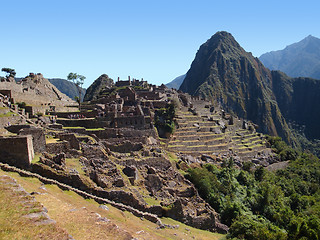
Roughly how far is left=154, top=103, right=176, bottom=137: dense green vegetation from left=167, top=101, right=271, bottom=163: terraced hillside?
205cm

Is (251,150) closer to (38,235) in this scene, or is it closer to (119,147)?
(119,147)

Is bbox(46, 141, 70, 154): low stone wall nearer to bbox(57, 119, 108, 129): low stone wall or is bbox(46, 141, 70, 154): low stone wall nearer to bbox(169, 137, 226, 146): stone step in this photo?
bbox(57, 119, 108, 129): low stone wall

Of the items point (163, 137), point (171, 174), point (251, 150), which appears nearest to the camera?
point (171, 174)

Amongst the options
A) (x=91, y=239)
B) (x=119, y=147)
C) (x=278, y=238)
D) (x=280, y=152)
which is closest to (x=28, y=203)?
(x=91, y=239)

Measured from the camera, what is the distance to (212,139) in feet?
196

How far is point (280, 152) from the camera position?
78438 millimetres

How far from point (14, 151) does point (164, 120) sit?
33.9m

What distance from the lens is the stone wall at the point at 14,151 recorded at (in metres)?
20.9

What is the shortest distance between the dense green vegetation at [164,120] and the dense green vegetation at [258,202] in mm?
10635

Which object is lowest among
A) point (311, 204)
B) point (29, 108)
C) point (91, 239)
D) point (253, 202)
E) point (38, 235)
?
point (311, 204)

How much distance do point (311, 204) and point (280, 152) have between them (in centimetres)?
2962

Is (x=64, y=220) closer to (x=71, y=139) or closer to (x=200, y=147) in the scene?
(x=71, y=139)

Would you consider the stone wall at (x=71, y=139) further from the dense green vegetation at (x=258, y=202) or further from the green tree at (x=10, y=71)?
the green tree at (x=10, y=71)

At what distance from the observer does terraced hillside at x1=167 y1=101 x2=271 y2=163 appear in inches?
2046
